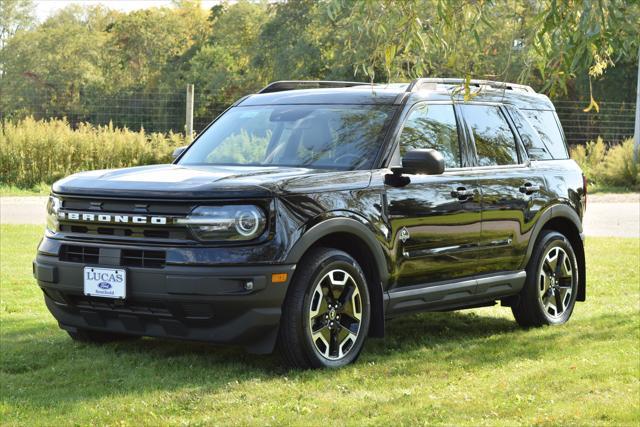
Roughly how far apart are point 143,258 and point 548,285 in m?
3.77

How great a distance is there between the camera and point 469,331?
9031 millimetres

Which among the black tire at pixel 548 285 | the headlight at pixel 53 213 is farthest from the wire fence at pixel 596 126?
the headlight at pixel 53 213

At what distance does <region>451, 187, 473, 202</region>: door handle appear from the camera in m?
7.98

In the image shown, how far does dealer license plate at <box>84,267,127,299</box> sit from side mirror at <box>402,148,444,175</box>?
1.98 meters

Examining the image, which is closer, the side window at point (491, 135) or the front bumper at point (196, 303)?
the front bumper at point (196, 303)

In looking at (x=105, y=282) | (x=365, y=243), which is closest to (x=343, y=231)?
(x=365, y=243)

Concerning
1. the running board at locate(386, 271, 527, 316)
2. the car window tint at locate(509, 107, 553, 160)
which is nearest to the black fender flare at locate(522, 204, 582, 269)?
the running board at locate(386, 271, 527, 316)

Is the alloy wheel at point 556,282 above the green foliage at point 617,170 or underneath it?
above

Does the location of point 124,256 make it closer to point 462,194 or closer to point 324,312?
point 324,312

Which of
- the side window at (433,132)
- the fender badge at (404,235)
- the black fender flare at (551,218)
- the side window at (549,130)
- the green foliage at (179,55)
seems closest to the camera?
the fender badge at (404,235)

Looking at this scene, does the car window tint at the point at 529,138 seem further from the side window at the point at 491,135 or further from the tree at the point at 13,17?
the tree at the point at 13,17

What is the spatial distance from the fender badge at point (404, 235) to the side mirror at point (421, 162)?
388 millimetres

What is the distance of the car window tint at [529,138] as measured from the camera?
916 centimetres

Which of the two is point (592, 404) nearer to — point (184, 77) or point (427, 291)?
point (427, 291)
